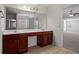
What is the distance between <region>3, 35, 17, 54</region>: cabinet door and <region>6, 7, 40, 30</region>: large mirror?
0.84 m

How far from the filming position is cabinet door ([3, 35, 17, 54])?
10.2ft

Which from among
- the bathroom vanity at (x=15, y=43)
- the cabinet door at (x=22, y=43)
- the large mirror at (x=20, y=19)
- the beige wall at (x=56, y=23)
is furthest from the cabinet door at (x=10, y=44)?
the beige wall at (x=56, y=23)

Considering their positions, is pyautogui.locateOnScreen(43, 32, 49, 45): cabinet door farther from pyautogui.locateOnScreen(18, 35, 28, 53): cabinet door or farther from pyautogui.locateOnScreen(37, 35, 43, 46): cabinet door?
pyautogui.locateOnScreen(18, 35, 28, 53): cabinet door

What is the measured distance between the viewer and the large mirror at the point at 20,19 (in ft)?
13.2

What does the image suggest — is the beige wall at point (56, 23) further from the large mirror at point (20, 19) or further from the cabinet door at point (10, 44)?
the cabinet door at point (10, 44)

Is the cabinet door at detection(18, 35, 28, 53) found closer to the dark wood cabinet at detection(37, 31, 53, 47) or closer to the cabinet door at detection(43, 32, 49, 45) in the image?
the dark wood cabinet at detection(37, 31, 53, 47)

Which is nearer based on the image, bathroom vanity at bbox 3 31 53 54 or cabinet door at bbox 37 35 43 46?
bathroom vanity at bbox 3 31 53 54

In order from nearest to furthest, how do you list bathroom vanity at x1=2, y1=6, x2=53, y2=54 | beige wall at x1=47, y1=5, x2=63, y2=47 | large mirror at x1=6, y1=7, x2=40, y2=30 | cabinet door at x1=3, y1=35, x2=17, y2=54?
1. cabinet door at x1=3, y1=35, x2=17, y2=54
2. bathroom vanity at x1=2, y1=6, x2=53, y2=54
3. large mirror at x1=6, y1=7, x2=40, y2=30
4. beige wall at x1=47, y1=5, x2=63, y2=47

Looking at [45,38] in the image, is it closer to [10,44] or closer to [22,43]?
[22,43]

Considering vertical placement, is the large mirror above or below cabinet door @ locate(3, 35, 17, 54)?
above

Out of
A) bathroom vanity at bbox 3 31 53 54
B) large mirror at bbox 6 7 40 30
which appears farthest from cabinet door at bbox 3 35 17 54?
large mirror at bbox 6 7 40 30

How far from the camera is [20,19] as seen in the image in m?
4.55

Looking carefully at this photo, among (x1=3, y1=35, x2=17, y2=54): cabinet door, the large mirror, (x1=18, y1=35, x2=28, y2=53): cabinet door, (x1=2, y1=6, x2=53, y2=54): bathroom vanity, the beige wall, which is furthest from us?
the beige wall

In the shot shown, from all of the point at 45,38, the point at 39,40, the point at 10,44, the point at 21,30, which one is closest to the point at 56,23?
the point at 45,38
